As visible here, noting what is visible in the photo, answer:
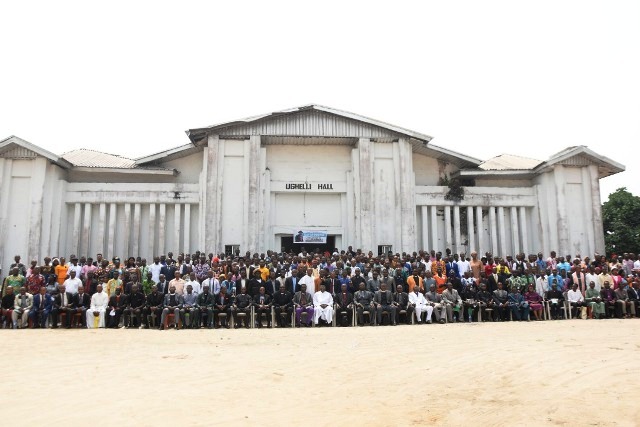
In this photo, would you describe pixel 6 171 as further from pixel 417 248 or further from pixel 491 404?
pixel 491 404

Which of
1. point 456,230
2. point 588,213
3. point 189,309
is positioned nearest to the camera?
point 189,309

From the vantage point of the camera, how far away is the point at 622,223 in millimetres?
34469

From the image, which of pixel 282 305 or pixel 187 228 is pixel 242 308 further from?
pixel 187 228

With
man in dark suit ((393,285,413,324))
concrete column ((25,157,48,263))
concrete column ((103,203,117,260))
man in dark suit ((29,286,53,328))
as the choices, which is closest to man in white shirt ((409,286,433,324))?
man in dark suit ((393,285,413,324))

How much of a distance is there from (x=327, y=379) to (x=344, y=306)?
23.6 feet

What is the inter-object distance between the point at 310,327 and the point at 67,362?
6737 mm

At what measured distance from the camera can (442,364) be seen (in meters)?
8.12

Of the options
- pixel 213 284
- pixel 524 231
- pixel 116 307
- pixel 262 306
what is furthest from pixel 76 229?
pixel 524 231

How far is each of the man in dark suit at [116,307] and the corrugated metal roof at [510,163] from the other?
1686cm

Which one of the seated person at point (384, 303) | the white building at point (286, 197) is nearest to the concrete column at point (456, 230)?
the white building at point (286, 197)

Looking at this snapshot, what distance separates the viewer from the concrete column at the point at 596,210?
21.5m

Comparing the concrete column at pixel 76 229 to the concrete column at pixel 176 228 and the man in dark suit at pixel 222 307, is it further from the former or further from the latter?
→ the man in dark suit at pixel 222 307

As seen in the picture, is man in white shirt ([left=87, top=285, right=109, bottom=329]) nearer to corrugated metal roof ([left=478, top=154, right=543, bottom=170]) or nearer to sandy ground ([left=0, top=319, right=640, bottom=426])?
sandy ground ([left=0, top=319, right=640, bottom=426])

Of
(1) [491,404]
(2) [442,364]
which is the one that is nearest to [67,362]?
(2) [442,364]
